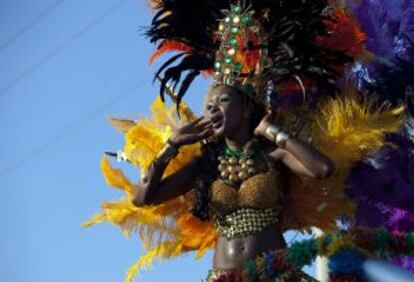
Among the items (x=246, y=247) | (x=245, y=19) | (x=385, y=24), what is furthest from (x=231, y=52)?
(x=385, y=24)

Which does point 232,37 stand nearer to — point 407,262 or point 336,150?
point 336,150

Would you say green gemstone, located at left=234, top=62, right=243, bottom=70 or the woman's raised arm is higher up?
green gemstone, located at left=234, top=62, right=243, bottom=70

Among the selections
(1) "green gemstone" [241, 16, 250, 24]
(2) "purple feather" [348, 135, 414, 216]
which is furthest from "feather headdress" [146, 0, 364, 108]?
(2) "purple feather" [348, 135, 414, 216]

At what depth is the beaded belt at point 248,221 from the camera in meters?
5.23

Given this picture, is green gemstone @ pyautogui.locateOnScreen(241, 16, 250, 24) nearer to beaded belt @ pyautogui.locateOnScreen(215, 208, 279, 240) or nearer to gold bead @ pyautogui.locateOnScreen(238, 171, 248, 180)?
gold bead @ pyautogui.locateOnScreen(238, 171, 248, 180)

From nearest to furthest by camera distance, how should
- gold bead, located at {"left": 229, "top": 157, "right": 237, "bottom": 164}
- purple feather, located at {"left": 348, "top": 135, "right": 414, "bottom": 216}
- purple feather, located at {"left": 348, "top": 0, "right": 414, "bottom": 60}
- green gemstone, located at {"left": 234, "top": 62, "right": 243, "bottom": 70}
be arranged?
gold bead, located at {"left": 229, "top": 157, "right": 237, "bottom": 164}, green gemstone, located at {"left": 234, "top": 62, "right": 243, "bottom": 70}, purple feather, located at {"left": 348, "top": 135, "right": 414, "bottom": 216}, purple feather, located at {"left": 348, "top": 0, "right": 414, "bottom": 60}

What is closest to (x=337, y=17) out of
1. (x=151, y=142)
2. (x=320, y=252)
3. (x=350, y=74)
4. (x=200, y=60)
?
(x=350, y=74)

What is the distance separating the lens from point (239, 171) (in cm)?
536

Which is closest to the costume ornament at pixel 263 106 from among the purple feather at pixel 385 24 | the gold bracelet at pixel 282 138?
the gold bracelet at pixel 282 138

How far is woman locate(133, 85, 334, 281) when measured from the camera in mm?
5180

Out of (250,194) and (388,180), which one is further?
(388,180)

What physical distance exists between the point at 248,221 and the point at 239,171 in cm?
27

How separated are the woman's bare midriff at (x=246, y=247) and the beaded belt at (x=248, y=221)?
0.02 metres

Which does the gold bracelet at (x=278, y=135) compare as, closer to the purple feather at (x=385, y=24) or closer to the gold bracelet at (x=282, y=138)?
the gold bracelet at (x=282, y=138)
